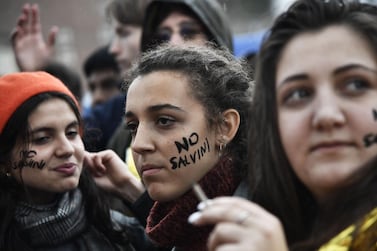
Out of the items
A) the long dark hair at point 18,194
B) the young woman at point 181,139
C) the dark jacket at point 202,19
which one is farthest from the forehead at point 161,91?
the dark jacket at point 202,19

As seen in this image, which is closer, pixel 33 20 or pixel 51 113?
pixel 51 113

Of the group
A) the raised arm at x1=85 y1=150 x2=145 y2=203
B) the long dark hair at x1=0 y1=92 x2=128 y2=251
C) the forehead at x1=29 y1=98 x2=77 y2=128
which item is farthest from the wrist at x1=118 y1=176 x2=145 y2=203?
the forehead at x1=29 y1=98 x2=77 y2=128

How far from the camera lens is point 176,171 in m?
2.66

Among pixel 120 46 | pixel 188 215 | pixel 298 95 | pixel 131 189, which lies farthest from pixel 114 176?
pixel 120 46

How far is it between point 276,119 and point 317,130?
198 millimetres

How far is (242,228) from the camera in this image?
1.63 meters

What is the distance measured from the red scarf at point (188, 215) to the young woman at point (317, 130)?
0.46 meters

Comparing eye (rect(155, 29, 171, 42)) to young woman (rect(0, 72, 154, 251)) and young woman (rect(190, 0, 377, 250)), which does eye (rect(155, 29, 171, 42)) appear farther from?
young woman (rect(190, 0, 377, 250))

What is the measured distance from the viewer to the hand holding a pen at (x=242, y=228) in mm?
1617

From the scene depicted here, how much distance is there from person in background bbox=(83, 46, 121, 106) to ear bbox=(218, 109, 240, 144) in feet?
11.1

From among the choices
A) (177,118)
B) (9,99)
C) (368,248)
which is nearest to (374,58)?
(368,248)

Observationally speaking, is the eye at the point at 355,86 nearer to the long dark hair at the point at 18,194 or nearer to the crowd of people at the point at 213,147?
the crowd of people at the point at 213,147

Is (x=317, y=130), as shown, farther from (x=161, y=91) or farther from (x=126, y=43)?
(x=126, y=43)

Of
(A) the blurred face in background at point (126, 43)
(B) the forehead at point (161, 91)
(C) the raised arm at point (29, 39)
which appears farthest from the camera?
(A) the blurred face in background at point (126, 43)
